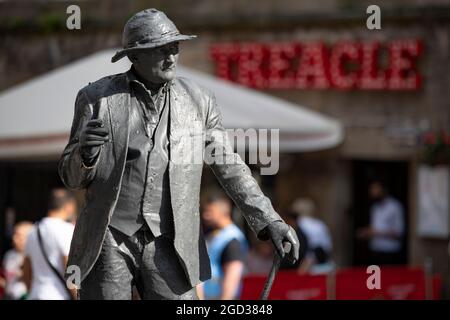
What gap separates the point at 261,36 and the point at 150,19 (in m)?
11.8

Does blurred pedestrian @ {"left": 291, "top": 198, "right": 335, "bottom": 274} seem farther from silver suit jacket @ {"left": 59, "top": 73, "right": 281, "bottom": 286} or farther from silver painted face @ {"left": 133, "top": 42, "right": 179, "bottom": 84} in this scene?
silver painted face @ {"left": 133, "top": 42, "right": 179, "bottom": 84}

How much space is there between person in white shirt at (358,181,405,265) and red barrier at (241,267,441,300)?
2.25 meters

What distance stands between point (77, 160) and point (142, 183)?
1.07 ft

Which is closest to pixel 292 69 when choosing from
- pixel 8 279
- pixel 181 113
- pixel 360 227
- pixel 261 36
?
pixel 261 36

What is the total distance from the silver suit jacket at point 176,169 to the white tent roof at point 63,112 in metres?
4.78

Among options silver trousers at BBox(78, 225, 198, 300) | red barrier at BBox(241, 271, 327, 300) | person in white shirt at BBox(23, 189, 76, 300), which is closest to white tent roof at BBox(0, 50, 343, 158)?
red barrier at BBox(241, 271, 327, 300)

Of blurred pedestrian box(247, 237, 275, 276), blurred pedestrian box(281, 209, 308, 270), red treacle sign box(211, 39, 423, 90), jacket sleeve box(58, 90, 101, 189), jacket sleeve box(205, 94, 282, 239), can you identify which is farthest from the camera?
red treacle sign box(211, 39, 423, 90)

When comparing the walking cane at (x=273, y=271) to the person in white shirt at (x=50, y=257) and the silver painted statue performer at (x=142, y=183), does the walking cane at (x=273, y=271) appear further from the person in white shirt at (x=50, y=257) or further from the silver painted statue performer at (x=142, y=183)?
the person in white shirt at (x=50, y=257)

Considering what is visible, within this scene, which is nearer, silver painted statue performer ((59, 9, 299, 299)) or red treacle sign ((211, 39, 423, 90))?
silver painted statue performer ((59, 9, 299, 299))

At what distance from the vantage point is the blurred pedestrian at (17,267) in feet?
30.9

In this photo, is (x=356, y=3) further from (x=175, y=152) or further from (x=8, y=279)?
Answer: (x=175, y=152)

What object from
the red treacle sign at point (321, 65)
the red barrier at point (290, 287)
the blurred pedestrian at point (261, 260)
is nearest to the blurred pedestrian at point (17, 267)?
the red barrier at point (290, 287)

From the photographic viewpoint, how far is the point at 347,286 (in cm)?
1083

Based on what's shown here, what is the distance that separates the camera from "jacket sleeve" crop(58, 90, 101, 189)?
17.3 ft
